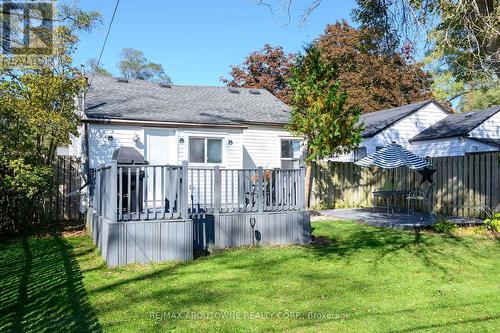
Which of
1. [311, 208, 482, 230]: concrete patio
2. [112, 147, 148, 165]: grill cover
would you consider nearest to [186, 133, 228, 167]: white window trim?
[112, 147, 148, 165]: grill cover

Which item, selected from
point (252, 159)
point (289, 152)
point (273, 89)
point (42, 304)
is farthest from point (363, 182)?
point (273, 89)

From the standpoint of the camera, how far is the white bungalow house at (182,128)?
40.3ft

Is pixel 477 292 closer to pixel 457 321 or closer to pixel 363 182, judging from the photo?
pixel 457 321

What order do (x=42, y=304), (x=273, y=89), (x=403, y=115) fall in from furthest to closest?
(x=273, y=89), (x=403, y=115), (x=42, y=304)

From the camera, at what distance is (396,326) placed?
411 centimetres

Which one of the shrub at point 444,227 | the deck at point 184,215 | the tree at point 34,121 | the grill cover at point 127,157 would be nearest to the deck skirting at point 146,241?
the deck at point 184,215

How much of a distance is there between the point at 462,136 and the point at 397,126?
3.00 m

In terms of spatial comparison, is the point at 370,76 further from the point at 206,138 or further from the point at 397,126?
the point at 206,138

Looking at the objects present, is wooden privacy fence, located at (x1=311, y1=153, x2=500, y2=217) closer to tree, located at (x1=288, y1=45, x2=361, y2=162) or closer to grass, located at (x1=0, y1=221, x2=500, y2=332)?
tree, located at (x1=288, y1=45, x2=361, y2=162)

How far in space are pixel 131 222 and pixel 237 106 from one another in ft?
32.5

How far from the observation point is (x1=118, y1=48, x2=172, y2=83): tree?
48.8 m

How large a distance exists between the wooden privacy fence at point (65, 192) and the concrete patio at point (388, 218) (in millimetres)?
7261

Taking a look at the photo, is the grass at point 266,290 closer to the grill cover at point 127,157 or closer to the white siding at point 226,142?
the grill cover at point 127,157

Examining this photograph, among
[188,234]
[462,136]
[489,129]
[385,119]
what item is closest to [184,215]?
[188,234]
